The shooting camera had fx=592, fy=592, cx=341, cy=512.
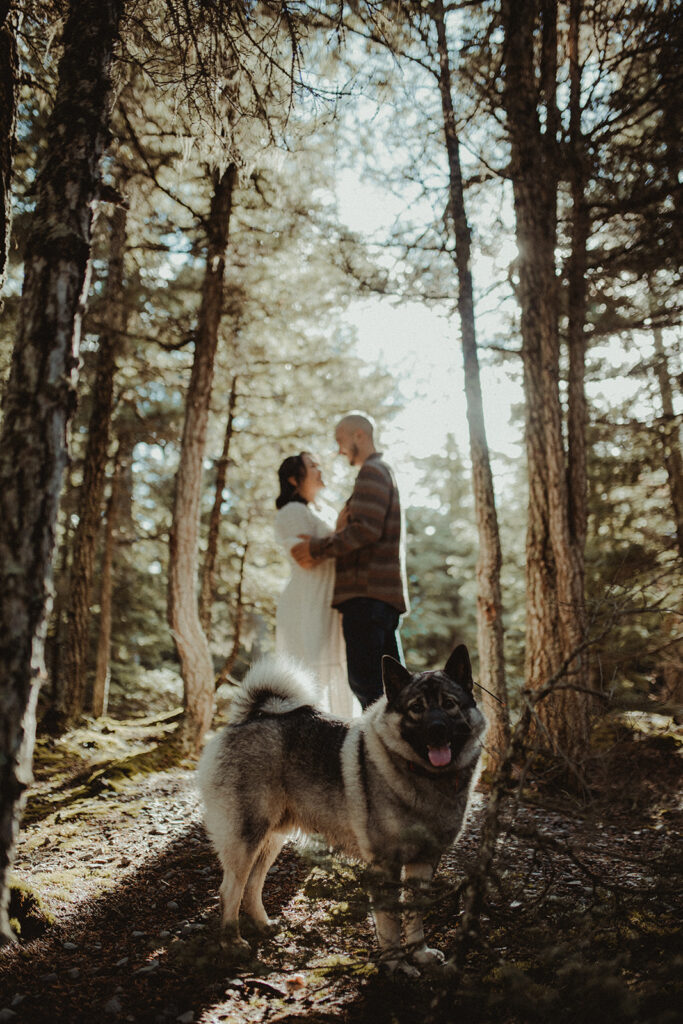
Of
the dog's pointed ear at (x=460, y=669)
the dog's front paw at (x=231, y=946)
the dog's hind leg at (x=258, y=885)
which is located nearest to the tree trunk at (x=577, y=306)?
the dog's pointed ear at (x=460, y=669)

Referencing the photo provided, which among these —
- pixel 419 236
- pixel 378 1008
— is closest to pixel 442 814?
pixel 378 1008

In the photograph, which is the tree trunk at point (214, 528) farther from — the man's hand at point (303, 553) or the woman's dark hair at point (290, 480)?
the man's hand at point (303, 553)

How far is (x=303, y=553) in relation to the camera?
4895 millimetres

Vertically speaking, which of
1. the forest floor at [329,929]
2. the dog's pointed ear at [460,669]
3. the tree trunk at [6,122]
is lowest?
the forest floor at [329,929]

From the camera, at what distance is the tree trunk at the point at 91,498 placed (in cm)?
884

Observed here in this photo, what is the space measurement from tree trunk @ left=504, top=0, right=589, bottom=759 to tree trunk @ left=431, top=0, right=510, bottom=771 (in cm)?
46

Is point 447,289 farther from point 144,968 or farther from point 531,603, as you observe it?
point 144,968

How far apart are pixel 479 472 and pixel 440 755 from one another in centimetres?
421

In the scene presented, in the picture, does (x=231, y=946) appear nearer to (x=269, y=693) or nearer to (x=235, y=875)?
(x=235, y=875)

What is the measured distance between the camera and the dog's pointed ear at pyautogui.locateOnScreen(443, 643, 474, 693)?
10.2 ft

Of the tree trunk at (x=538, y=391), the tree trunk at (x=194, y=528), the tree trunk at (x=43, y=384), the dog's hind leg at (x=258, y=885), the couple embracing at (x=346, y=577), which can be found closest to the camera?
the tree trunk at (x=43, y=384)

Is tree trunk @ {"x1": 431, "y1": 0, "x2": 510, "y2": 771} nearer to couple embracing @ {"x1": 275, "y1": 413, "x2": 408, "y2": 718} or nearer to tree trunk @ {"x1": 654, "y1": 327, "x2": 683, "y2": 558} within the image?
couple embracing @ {"x1": 275, "y1": 413, "x2": 408, "y2": 718}

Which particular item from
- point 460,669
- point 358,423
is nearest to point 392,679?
point 460,669

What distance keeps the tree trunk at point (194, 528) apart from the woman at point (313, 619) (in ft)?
9.82
